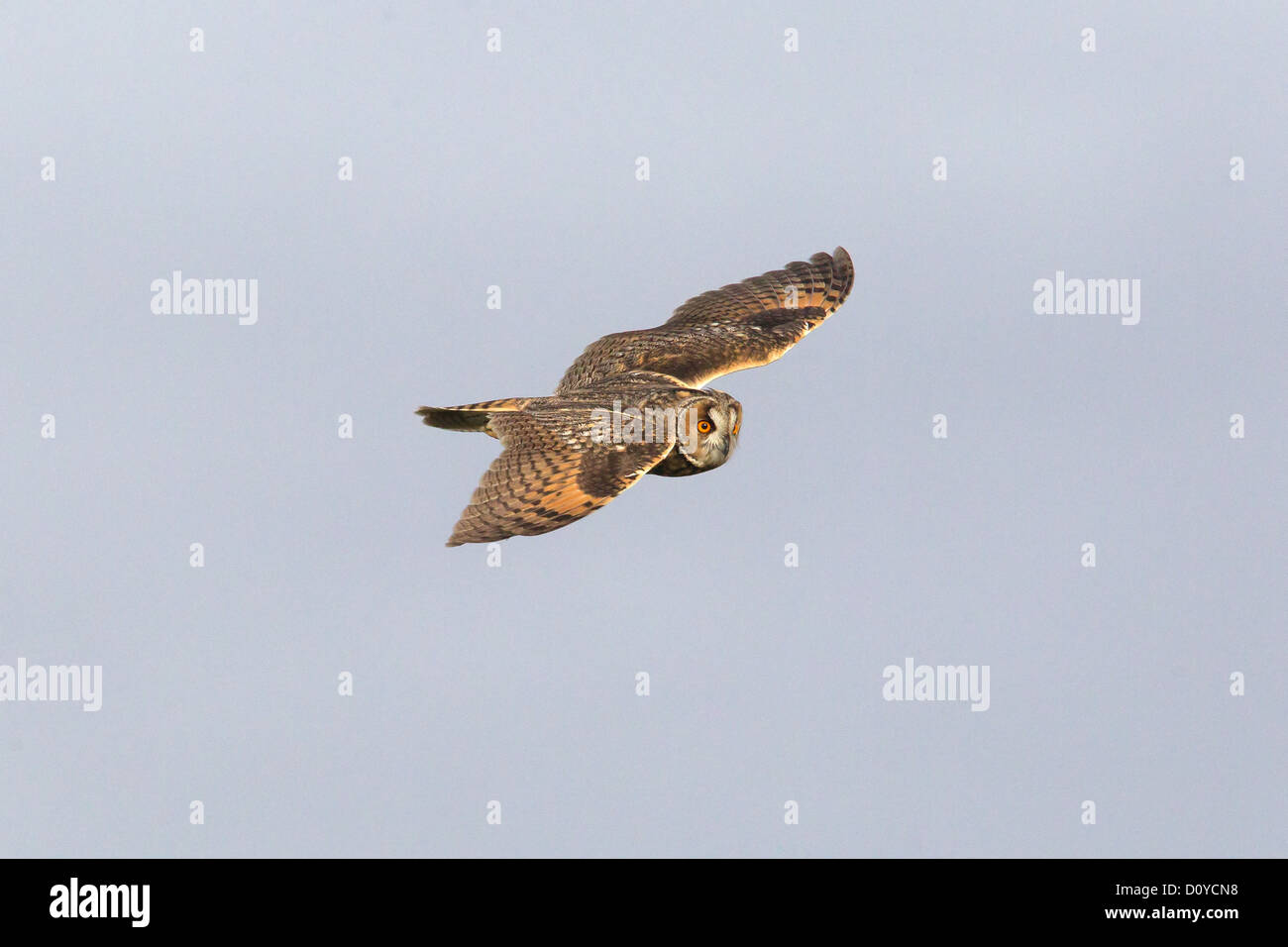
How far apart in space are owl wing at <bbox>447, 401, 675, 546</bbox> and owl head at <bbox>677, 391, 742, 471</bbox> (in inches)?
22.1

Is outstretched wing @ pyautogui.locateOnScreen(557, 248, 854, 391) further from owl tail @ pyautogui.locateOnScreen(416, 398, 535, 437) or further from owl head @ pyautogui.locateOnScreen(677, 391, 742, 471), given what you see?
owl tail @ pyautogui.locateOnScreen(416, 398, 535, 437)

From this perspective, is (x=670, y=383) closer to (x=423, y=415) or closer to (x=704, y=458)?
(x=704, y=458)

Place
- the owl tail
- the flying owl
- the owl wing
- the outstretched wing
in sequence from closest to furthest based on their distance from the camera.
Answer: the owl wing → the flying owl → the owl tail → the outstretched wing

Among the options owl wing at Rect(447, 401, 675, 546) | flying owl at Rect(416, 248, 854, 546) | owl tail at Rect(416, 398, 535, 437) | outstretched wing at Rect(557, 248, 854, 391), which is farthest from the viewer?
outstretched wing at Rect(557, 248, 854, 391)

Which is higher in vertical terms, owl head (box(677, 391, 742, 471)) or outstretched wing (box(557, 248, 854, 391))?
outstretched wing (box(557, 248, 854, 391))

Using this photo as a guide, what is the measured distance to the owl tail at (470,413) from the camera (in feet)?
69.3

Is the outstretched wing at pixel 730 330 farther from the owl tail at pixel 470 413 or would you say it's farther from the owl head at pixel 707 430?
the owl tail at pixel 470 413

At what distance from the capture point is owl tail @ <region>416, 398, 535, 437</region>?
2112 cm

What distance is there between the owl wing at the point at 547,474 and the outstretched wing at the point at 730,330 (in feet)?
10.1

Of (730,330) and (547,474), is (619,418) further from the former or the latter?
(730,330)

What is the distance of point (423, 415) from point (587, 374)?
11.3 ft

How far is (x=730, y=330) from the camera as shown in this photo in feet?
82.2

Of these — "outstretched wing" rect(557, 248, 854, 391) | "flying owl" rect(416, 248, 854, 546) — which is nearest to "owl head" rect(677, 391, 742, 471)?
"flying owl" rect(416, 248, 854, 546)

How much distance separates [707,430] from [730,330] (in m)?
4.10
